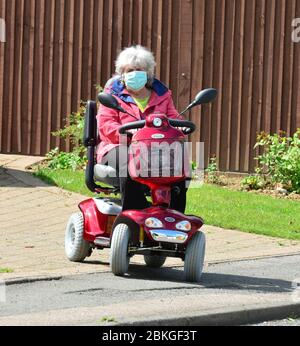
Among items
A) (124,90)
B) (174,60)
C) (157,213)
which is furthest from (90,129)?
(174,60)

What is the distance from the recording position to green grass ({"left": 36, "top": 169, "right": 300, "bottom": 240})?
11.0 metres

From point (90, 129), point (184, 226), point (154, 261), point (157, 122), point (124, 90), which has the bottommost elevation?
point (154, 261)

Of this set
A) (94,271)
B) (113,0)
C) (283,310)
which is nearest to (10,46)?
(113,0)

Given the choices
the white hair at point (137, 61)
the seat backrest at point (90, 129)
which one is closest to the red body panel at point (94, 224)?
the seat backrest at point (90, 129)

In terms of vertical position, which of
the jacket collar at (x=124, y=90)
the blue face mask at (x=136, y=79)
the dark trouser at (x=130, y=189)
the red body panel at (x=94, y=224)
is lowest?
the red body panel at (x=94, y=224)

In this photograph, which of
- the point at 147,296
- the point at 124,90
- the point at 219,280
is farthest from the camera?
the point at 124,90

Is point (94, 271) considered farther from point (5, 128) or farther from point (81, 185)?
point (5, 128)

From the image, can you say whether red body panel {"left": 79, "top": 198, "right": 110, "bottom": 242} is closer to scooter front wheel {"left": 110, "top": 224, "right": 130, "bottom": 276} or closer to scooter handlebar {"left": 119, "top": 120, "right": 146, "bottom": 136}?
scooter front wheel {"left": 110, "top": 224, "right": 130, "bottom": 276}

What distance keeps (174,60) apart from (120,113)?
6159 millimetres

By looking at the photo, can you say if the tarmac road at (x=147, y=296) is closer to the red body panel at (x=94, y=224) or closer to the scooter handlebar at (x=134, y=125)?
the red body panel at (x=94, y=224)

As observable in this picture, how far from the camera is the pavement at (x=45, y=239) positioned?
8.52m

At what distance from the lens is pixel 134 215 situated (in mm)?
7828

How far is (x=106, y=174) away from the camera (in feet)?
26.9

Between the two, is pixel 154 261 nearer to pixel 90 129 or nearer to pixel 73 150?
pixel 90 129
